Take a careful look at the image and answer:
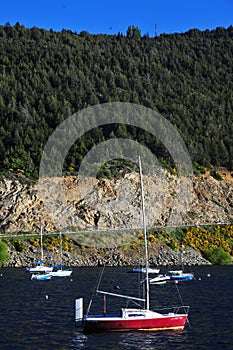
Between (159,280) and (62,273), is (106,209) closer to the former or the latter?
(62,273)

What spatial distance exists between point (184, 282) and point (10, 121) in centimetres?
8894

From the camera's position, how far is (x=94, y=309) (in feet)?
208

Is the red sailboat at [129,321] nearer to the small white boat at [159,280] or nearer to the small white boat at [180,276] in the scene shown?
the small white boat at [159,280]

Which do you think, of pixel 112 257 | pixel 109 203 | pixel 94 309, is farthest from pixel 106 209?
pixel 94 309

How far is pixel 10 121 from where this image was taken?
6629 inches

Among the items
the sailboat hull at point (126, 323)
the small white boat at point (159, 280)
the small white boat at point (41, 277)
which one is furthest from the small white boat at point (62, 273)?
the sailboat hull at point (126, 323)

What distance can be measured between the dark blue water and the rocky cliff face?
83.9ft

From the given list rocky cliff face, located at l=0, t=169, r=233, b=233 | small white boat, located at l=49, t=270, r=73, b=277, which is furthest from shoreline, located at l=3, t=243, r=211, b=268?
small white boat, located at l=49, t=270, r=73, b=277

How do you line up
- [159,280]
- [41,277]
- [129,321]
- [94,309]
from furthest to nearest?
[41,277] → [159,280] → [94,309] → [129,321]

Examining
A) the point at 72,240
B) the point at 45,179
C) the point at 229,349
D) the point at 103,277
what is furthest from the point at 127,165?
the point at 229,349

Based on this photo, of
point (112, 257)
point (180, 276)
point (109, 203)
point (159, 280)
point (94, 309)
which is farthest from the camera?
point (109, 203)

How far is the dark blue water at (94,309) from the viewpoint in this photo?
152ft

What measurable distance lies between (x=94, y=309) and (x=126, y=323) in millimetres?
14338

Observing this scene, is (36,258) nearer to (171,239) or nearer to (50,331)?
(171,239)
